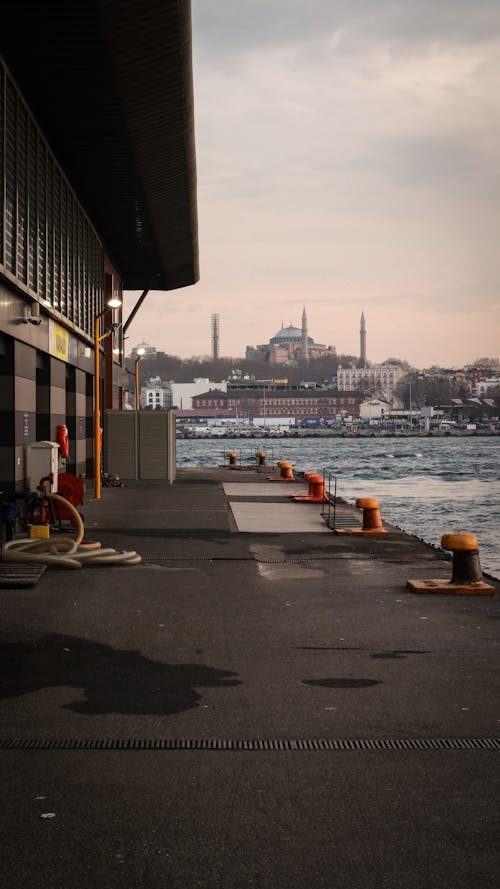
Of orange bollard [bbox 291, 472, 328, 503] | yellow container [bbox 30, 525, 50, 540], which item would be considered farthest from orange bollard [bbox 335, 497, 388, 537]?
orange bollard [bbox 291, 472, 328, 503]

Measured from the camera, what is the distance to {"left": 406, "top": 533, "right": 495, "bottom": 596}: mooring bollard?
13398 millimetres

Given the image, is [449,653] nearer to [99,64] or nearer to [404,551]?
[404,551]

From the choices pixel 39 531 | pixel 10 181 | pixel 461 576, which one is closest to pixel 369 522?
pixel 39 531

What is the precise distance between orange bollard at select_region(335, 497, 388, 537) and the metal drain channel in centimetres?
1350

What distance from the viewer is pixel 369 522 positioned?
70.3 ft

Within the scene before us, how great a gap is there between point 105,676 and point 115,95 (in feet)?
57.2

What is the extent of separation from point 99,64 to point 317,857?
19.2 m

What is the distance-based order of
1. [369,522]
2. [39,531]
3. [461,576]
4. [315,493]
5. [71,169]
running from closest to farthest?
[461,576] < [39,531] < [369,522] < [71,169] < [315,493]

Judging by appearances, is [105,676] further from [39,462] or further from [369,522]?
[39,462]

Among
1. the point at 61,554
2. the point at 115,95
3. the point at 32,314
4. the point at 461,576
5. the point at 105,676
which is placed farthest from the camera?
the point at 32,314

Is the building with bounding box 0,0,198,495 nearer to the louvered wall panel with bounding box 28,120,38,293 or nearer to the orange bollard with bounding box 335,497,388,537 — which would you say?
the louvered wall panel with bounding box 28,120,38,293

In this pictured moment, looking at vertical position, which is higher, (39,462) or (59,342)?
(59,342)

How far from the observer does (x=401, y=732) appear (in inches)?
285

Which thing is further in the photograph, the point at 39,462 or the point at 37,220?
the point at 37,220
